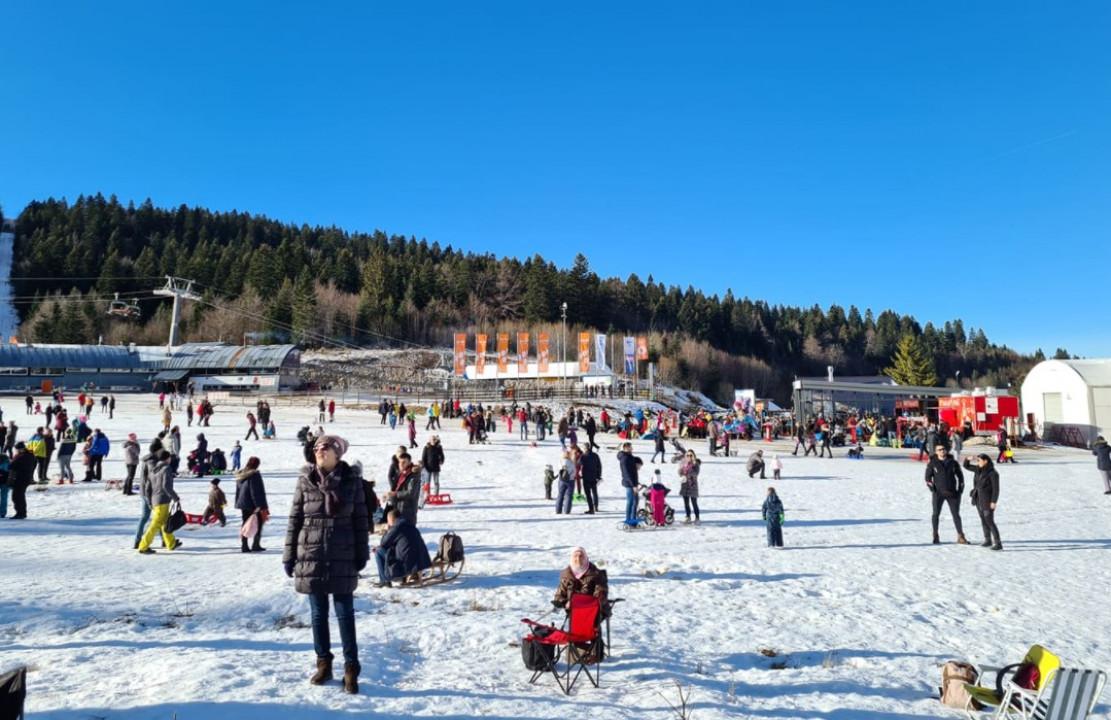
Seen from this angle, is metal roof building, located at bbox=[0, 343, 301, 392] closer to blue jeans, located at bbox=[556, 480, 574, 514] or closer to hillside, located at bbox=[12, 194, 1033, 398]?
hillside, located at bbox=[12, 194, 1033, 398]

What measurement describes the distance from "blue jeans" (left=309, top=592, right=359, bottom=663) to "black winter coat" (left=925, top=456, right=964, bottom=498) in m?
9.60

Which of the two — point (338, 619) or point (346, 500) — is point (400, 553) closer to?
point (338, 619)

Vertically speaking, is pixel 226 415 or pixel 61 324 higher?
pixel 61 324

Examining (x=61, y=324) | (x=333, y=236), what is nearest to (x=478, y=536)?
(x=61, y=324)

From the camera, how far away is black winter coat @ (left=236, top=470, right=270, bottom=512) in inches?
354

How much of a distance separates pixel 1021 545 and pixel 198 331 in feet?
310

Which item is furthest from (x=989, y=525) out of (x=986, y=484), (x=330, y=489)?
(x=330, y=489)

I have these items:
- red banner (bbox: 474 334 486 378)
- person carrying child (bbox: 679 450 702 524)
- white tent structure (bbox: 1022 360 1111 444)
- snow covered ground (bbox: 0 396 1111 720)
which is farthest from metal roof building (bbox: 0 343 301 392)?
white tent structure (bbox: 1022 360 1111 444)

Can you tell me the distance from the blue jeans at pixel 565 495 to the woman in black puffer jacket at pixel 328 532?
339 inches

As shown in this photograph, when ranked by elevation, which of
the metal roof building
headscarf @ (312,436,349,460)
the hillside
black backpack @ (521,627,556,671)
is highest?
the hillside

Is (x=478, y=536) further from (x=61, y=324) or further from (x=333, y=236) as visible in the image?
(x=333, y=236)

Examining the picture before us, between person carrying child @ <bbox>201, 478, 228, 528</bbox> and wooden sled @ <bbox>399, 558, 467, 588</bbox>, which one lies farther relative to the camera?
person carrying child @ <bbox>201, 478, 228, 528</bbox>

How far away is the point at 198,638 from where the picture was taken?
213 inches

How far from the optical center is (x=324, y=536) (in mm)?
4039
